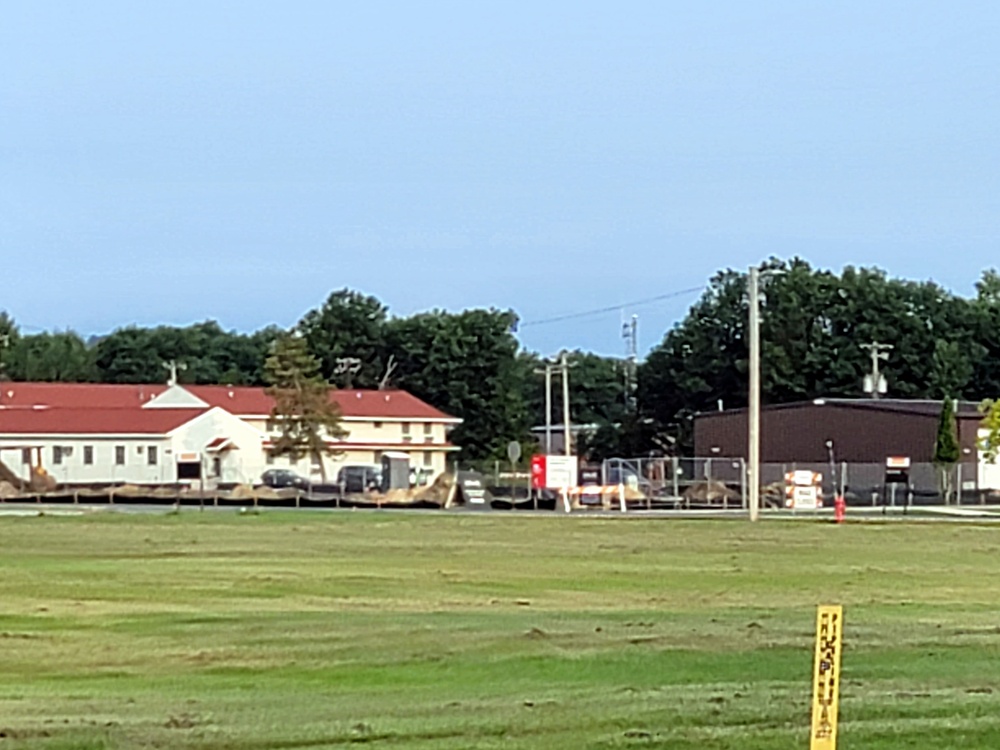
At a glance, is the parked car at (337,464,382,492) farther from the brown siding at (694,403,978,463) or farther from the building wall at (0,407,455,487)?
the brown siding at (694,403,978,463)

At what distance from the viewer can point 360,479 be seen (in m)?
89.6

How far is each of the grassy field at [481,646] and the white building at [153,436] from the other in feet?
210

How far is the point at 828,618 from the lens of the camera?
8.19 meters

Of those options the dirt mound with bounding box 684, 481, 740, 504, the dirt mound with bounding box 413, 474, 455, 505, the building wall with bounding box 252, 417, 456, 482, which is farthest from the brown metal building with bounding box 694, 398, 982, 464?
the dirt mound with bounding box 413, 474, 455, 505

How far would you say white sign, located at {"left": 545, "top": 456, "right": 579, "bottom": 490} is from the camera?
69938 mm

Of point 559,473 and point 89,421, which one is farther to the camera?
point 89,421

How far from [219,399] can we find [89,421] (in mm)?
11952

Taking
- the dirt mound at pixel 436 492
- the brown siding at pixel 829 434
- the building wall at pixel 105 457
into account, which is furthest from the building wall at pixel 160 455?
the dirt mound at pixel 436 492

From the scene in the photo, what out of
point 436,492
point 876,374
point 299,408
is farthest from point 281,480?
point 876,374

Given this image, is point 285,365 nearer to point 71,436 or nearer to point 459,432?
point 71,436

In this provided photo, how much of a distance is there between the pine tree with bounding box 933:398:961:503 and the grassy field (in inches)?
1749

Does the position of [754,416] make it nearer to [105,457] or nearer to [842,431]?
[842,431]

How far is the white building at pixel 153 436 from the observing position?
10494cm

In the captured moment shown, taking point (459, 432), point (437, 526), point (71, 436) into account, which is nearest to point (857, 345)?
point (459, 432)
